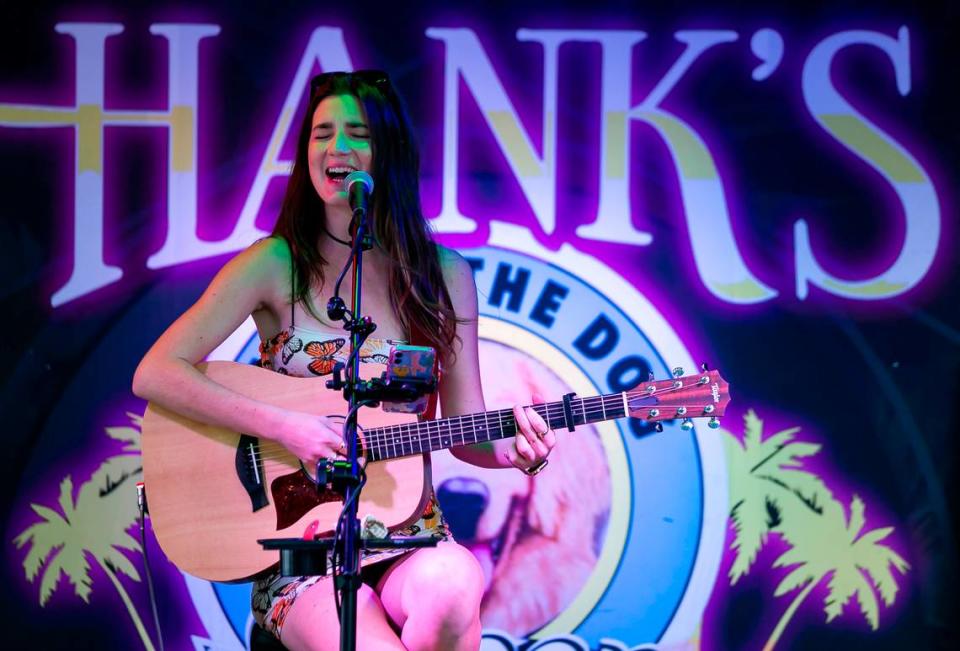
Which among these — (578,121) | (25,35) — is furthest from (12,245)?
(578,121)

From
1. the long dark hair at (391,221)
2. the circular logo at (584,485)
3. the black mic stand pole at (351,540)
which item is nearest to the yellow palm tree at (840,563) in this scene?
the circular logo at (584,485)

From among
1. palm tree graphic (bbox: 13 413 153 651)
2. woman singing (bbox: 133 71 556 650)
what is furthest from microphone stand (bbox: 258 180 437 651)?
palm tree graphic (bbox: 13 413 153 651)

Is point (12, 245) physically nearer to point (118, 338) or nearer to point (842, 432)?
point (118, 338)

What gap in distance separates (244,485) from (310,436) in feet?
0.90

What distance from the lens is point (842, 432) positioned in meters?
3.78

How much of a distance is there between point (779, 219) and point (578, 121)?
809 mm

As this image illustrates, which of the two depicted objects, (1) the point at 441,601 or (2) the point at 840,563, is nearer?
(1) the point at 441,601

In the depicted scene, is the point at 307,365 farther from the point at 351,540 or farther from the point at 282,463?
the point at 351,540

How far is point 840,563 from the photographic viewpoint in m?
3.73

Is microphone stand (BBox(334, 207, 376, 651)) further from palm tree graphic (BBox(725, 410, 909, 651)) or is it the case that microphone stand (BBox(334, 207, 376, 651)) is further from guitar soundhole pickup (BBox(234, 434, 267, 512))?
palm tree graphic (BBox(725, 410, 909, 651))

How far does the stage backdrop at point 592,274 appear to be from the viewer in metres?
3.73

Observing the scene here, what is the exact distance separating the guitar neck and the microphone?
634 mm

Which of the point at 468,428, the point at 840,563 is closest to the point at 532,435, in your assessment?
the point at 468,428

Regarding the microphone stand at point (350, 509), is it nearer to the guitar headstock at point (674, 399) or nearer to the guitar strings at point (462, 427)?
the guitar strings at point (462, 427)
